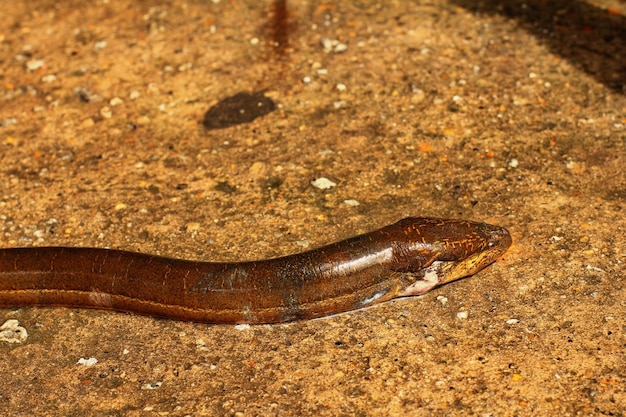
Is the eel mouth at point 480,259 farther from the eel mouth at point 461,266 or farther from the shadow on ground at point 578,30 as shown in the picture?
the shadow on ground at point 578,30

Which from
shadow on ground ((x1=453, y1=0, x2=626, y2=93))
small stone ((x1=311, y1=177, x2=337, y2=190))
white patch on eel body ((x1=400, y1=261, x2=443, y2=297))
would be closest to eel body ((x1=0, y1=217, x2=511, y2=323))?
white patch on eel body ((x1=400, y1=261, x2=443, y2=297))

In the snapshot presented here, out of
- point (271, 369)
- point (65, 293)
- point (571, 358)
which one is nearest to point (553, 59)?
point (571, 358)

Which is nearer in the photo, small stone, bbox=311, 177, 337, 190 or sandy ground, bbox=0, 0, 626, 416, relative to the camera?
sandy ground, bbox=0, 0, 626, 416

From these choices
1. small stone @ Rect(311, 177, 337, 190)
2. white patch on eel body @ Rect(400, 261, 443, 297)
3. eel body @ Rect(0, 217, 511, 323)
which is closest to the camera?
eel body @ Rect(0, 217, 511, 323)

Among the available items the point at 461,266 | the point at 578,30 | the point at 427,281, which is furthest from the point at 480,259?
the point at 578,30

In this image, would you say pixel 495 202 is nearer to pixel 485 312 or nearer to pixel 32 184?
pixel 485 312

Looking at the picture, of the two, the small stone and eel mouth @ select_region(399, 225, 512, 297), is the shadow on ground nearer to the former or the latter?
eel mouth @ select_region(399, 225, 512, 297)
